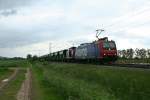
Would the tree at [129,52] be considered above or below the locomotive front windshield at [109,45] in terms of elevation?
above

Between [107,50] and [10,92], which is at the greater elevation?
[107,50]

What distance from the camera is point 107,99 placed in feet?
69.0

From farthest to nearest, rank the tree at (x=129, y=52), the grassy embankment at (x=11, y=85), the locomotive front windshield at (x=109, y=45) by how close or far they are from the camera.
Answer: the tree at (x=129, y=52) → the locomotive front windshield at (x=109, y=45) → the grassy embankment at (x=11, y=85)

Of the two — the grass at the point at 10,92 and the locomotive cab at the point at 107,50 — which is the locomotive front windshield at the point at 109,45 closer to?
the locomotive cab at the point at 107,50

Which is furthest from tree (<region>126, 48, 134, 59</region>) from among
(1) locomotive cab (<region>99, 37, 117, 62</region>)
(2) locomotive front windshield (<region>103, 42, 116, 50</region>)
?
(1) locomotive cab (<region>99, 37, 117, 62</region>)

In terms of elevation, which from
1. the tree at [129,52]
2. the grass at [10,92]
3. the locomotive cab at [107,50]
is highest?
the tree at [129,52]

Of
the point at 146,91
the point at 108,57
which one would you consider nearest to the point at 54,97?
the point at 146,91

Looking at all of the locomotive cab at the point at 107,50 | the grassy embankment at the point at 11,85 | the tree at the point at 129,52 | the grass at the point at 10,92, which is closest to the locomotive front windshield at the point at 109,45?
the locomotive cab at the point at 107,50

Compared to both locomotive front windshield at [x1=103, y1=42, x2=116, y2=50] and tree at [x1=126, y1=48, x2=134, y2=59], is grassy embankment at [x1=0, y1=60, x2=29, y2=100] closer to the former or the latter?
locomotive front windshield at [x1=103, y1=42, x2=116, y2=50]

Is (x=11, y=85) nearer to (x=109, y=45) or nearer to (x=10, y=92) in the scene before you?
(x=10, y=92)

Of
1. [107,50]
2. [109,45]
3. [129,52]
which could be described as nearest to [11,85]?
[107,50]

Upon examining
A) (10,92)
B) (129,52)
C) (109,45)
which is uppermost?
(129,52)

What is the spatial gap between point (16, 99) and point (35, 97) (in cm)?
141

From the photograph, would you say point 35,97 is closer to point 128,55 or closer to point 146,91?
point 146,91
